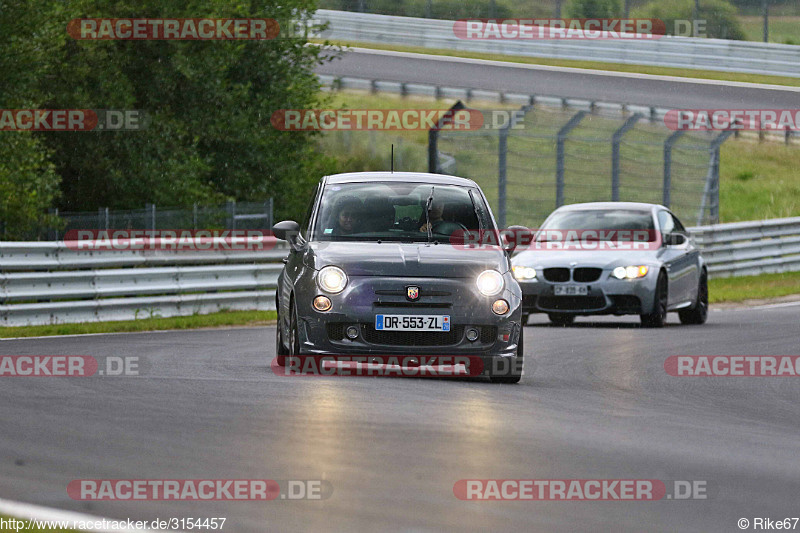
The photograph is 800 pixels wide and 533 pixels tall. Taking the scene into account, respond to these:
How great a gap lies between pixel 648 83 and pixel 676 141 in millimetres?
17946

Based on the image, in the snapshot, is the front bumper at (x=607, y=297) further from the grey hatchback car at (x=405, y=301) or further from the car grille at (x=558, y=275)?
the grey hatchback car at (x=405, y=301)

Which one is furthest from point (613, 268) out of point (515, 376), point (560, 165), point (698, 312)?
point (560, 165)

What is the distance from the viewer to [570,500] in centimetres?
644

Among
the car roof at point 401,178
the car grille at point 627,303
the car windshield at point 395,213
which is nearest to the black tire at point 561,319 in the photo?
the car grille at point 627,303

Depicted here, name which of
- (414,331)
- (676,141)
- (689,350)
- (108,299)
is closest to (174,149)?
(676,141)

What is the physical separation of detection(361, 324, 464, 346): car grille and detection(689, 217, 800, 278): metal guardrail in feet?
51.2

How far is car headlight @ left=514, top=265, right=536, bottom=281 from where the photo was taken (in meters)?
18.0

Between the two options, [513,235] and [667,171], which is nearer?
[513,235]

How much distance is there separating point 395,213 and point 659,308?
6.75 metres

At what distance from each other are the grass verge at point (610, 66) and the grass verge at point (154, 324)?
25830mm

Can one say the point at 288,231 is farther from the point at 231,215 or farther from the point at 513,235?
the point at 231,215

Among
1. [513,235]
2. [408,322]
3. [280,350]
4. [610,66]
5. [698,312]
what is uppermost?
[610,66]

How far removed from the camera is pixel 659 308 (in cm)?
1800

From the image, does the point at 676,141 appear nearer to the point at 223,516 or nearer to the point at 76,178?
the point at 76,178
